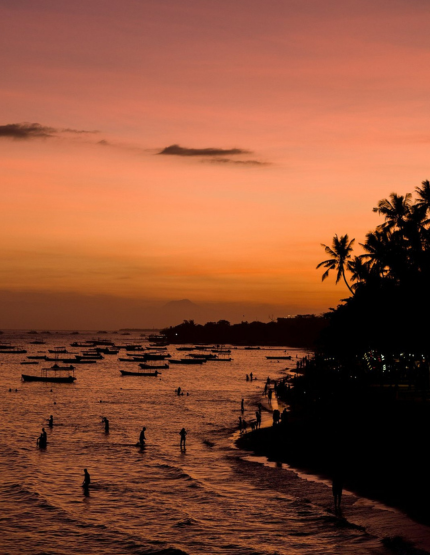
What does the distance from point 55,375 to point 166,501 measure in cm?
10489

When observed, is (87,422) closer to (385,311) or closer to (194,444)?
(194,444)

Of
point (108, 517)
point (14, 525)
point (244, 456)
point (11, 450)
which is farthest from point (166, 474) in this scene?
point (11, 450)

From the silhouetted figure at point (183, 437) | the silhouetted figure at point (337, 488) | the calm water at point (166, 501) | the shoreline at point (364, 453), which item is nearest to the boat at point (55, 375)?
the calm water at point (166, 501)

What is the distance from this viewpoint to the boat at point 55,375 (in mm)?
116500

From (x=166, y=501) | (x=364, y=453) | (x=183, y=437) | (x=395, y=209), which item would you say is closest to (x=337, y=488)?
(x=364, y=453)

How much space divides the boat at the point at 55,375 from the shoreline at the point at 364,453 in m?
72.2

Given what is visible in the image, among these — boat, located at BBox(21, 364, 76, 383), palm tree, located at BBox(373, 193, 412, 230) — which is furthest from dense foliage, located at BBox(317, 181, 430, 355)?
boat, located at BBox(21, 364, 76, 383)

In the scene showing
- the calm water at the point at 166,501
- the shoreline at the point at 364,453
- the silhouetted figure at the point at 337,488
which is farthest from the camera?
the shoreline at the point at 364,453

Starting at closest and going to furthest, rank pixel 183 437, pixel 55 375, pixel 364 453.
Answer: pixel 364 453
pixel 183 437
pixel 55 375

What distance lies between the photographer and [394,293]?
181ft

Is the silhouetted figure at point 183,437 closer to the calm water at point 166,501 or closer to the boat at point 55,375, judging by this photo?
the calm water at point 166,501

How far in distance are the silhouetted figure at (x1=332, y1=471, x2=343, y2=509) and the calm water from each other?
584 millimetres

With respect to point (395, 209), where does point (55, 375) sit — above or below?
below

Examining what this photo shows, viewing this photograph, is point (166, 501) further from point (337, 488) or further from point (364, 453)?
point (364, 453)
